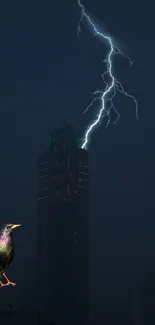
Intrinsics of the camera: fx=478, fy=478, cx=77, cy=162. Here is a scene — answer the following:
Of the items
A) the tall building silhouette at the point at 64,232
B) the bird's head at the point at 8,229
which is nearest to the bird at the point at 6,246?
the bird's head at the point at 8,229

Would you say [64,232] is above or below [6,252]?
above

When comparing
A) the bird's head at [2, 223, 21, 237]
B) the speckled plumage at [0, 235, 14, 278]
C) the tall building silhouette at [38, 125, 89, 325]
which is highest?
the tall building silhouette at [38, 125, 89, 325]

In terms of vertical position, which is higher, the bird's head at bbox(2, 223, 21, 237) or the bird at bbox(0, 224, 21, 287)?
the bird's head at bbox(2, 223, 21, 237)

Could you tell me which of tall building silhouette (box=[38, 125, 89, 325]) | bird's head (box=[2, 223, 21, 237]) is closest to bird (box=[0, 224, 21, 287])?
bird's head (box=[2, 223, 21, 237])

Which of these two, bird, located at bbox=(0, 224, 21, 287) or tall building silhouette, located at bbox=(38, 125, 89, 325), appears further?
tall building silhouette, located at bbox=(38, 125, 89, 325)

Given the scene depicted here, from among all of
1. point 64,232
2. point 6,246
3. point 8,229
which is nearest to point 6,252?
point 6,246

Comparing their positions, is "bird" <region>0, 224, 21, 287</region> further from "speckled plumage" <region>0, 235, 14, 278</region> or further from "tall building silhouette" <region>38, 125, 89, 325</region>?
"tall building silhouette" <region>38, 125, 89, 325</region>

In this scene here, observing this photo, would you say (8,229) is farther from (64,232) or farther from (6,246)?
(64,232)

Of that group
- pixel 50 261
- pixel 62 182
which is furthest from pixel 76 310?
pixel 62 182

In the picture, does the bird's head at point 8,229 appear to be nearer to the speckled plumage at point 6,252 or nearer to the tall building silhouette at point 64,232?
the speckled plumage at point 6,252
